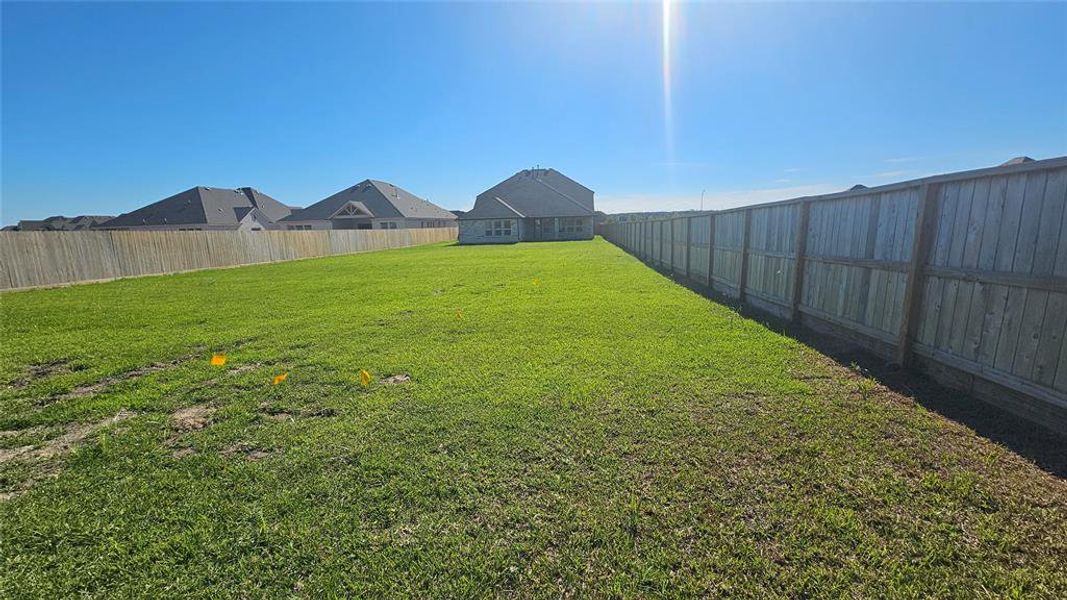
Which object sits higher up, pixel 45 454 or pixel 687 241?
pixel 687 241

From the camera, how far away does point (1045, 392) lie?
313cm

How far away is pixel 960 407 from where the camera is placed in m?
3.59

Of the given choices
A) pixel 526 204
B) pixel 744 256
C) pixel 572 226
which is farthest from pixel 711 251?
pixel 526 204

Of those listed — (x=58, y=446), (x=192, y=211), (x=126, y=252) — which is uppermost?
(x=192, y=211)

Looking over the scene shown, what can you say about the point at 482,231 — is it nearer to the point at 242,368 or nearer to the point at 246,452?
the point at 242,368

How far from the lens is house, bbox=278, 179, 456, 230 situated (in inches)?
1821

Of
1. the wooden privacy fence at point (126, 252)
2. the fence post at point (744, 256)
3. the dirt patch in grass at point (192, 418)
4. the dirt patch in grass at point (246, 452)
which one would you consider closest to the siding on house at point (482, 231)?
the wooden privacy fence at point (126, 252)

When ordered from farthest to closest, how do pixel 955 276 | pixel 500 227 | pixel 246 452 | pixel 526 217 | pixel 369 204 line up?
pixel 369 204, pixel 526 217, pixel 500 227, pixel 955 276, pixel 246 452

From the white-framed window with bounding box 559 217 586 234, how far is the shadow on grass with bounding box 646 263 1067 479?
39.0 meters

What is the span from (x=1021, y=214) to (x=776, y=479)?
290 centimetres

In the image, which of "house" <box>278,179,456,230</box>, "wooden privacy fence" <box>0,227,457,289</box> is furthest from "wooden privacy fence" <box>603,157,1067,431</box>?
"house" <box>278,179,456,230</box>

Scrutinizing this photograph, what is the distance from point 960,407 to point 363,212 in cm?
4849

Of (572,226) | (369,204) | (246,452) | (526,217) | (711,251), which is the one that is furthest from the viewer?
(369,204)

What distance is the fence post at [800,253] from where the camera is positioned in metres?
6.48
